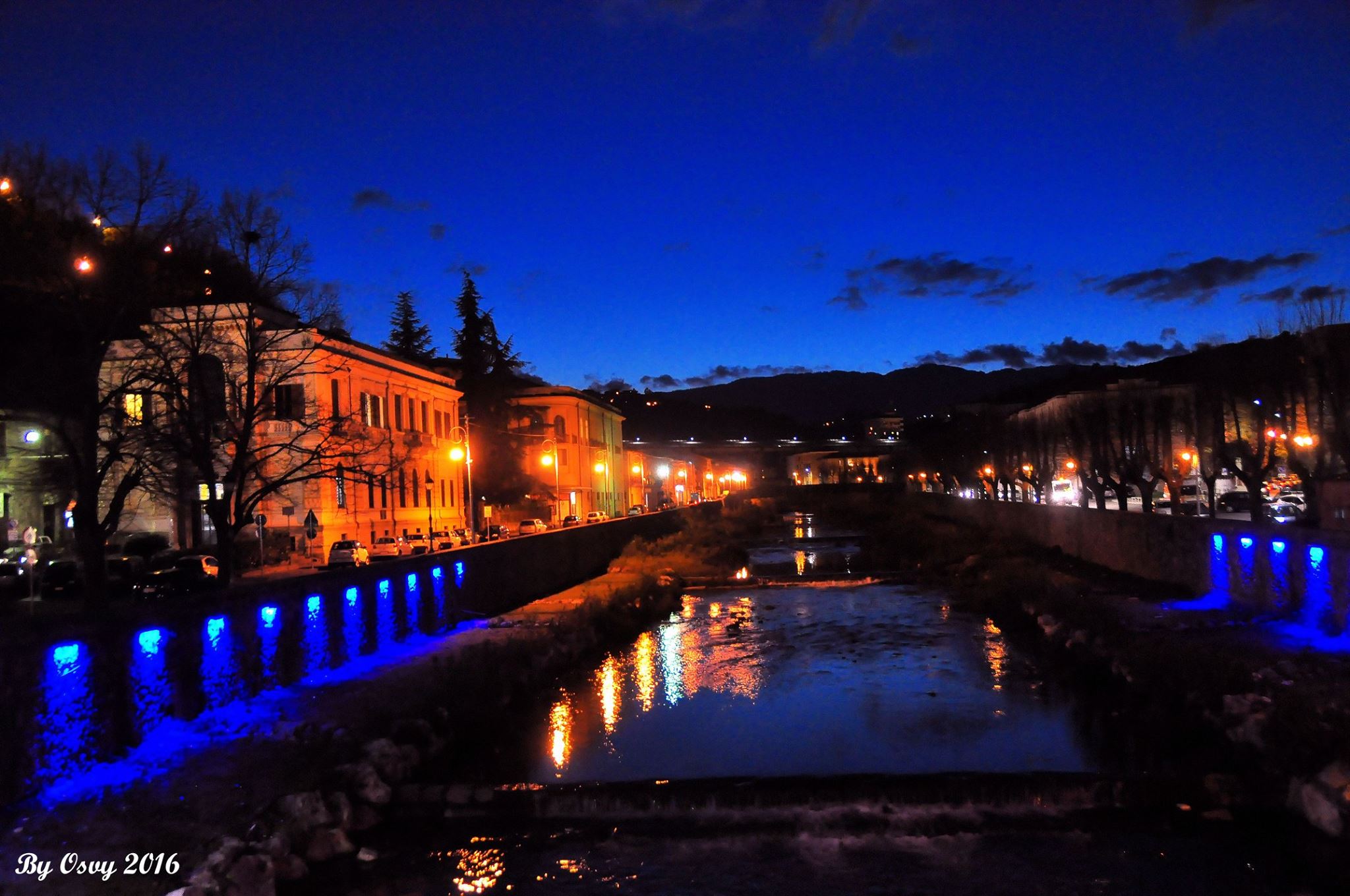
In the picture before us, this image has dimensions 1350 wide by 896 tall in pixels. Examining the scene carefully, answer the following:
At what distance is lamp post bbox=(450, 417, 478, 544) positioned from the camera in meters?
Answer: 52.4

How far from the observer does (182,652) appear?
14438 mm

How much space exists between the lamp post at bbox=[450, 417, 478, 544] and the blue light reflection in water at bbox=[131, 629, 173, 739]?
1386 inches

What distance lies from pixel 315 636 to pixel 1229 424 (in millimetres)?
33252

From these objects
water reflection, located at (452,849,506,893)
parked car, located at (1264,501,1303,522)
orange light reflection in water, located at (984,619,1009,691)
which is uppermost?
parked car, located at (1264,501,1303,522)

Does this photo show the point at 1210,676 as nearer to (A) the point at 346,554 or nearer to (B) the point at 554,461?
(A) the point at 346,554

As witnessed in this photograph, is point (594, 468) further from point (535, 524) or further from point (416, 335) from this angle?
point (535, 524)

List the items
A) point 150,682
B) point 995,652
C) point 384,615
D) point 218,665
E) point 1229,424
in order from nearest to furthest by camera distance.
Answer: point 150,682 < point 218,665 < point 384,615 < point 995,652 < point 1229,424

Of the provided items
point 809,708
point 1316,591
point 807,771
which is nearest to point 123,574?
point 809,708

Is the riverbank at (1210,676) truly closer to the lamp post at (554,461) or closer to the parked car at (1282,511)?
the parked car at (1282,511)

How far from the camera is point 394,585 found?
897 inches

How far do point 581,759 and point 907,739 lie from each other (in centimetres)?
523

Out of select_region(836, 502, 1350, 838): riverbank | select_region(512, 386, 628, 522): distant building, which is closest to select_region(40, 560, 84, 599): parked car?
select_region(836, 502, 1350, 838): riverbank

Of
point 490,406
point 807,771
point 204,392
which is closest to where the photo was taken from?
point 807,771

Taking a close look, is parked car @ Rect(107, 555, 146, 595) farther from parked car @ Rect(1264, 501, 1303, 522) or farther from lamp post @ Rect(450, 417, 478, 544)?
parked car @ Rect(1264, 501, 1303, 522)
